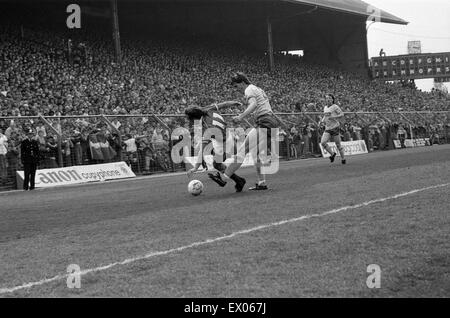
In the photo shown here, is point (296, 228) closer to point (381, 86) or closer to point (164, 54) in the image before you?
point (164, 54)

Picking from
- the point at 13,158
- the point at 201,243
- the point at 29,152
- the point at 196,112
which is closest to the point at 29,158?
the point at 29,152

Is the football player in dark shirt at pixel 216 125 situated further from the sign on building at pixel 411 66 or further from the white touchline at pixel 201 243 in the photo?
the sign on building at pixel 411 66

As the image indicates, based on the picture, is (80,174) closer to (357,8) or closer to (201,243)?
(201,243)

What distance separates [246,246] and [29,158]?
12.9 m

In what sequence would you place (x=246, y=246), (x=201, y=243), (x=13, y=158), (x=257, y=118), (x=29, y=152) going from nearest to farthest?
(x=246, y=246)
(x=201, y=243)
(x=257, y=118)
(x=29, y=152)
(x=13, y=158)

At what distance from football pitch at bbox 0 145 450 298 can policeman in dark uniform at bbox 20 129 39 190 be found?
7136 mm

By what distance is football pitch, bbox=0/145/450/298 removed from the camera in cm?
430

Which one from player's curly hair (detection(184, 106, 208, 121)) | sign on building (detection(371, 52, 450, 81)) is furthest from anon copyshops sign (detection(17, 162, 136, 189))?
sign on building (detection(371, 52, 450, 81))

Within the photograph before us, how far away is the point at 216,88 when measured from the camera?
36.3 metres

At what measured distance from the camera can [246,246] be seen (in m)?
5.66

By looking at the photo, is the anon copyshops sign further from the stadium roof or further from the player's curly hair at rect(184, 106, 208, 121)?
the stadium roof

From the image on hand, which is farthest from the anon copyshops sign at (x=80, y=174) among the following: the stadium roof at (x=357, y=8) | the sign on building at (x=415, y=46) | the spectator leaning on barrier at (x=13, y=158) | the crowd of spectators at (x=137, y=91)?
the sign on building at (x=415, y=46)

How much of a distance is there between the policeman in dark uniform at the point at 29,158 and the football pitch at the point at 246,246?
7.14 metres

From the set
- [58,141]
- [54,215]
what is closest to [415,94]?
[58,141]
